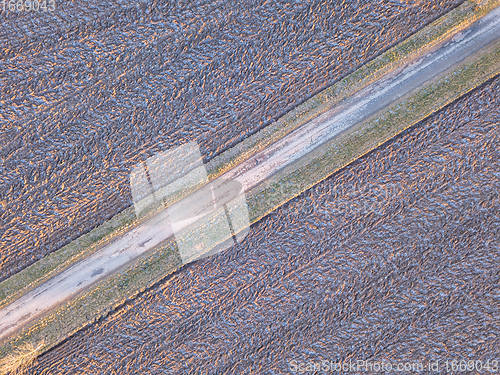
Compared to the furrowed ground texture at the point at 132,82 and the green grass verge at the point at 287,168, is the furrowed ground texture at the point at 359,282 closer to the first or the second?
the green grass verge at the point at 287,168

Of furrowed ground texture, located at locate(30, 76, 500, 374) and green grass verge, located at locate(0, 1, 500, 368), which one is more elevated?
green grass verge, located at locate(0, 1, 500, 368)

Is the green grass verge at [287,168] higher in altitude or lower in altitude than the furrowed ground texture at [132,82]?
lower

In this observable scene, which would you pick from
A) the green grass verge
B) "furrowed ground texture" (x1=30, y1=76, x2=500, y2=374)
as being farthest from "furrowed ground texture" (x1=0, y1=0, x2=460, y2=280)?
"furrowed ground texture" (x1=30, y1=76, x2=500, y2=374)

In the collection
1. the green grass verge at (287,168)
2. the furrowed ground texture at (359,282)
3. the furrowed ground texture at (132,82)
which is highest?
the furrowed ground texture at (132,82)

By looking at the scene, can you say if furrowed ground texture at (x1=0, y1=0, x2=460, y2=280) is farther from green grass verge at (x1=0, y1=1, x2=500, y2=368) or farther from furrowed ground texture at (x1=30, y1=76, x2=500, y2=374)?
furrowed ground texture at (x1=30, y1=76, x2=500, y2=374)

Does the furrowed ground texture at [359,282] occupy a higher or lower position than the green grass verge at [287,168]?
lower

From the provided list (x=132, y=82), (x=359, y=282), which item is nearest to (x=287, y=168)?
(x=359, y=282)

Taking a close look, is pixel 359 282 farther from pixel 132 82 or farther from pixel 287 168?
pixel 132 82

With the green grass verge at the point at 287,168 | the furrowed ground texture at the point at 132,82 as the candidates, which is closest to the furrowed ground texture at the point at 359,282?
the green grass verge at the point at 287,168
